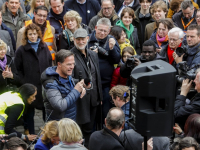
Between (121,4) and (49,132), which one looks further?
→ (121,4)

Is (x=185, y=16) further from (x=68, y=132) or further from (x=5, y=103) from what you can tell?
(x=68, y=132)

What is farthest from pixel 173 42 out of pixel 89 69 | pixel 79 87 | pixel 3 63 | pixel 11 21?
pixel 11 21

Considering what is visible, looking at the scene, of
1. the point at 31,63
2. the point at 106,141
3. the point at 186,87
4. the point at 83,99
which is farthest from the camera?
the point at 31,63

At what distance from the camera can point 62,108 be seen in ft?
18.4

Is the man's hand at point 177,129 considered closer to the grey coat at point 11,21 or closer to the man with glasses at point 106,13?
the man with glasses at point 106,13

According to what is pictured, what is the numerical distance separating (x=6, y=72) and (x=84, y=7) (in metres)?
2.83

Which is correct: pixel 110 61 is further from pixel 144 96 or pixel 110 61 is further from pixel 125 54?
pixel 144 96

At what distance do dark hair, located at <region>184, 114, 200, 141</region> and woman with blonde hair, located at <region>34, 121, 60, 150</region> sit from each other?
1589mm

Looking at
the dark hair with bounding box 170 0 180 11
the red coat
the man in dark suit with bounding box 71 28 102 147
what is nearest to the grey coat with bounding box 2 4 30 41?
the man in dark suit with bounding box 71 28 102 147

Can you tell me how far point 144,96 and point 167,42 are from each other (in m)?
3.58

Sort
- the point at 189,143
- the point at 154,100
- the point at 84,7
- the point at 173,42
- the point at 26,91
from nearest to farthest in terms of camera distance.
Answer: the point at 154,100, the point at 189,143, the point at 26,91, the point at 173,42, the point at 84,7

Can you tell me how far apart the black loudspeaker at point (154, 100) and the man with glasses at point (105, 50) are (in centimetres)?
267

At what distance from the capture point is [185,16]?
8.50 meters

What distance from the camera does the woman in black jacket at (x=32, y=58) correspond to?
23.7ft
